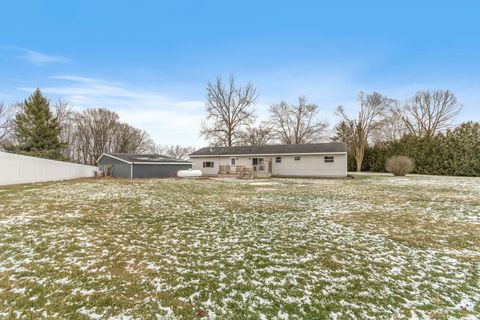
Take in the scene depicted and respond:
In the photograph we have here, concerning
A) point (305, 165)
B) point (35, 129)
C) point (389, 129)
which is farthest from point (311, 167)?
point (35, 129)

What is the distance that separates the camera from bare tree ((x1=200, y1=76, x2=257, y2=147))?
3130cm

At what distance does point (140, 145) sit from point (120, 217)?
39.6m

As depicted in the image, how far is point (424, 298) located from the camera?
2934 millimetres

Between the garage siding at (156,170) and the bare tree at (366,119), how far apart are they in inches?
920

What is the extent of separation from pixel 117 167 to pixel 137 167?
2.53m

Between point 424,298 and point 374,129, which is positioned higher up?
point 374,129

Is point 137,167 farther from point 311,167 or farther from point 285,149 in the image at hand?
point 311,167

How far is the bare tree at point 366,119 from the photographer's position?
30.5 metres

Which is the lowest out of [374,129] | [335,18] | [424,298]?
[424,298]

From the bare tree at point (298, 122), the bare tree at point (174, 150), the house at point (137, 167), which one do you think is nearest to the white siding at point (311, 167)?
the house at point (137, 167)

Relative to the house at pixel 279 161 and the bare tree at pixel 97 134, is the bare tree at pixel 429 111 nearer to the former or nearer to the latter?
the house at pixel 279 161

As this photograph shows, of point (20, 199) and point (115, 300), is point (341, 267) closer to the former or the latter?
point (115, 300)

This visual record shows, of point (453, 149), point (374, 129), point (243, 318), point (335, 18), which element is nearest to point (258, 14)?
point (335, 18)

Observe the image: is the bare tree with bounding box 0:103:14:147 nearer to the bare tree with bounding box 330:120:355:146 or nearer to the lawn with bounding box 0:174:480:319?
the lawn with bounding box 0:174:480:319
